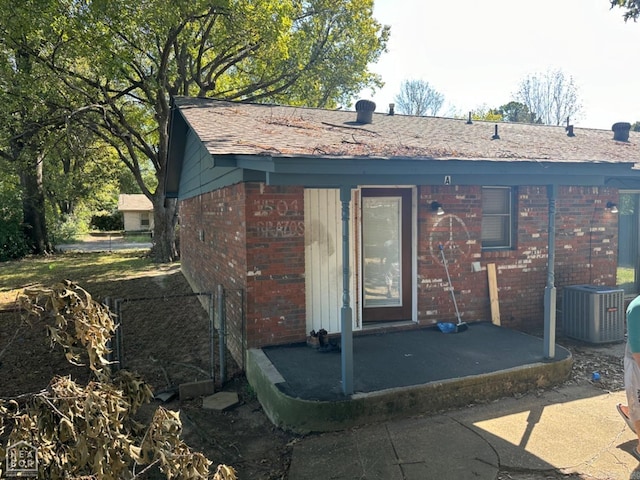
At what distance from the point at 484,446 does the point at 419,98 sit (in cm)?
4214

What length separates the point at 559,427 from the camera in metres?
4.33

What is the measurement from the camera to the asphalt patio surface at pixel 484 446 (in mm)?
3635

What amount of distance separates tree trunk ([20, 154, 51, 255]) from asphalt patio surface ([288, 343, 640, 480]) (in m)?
22.6

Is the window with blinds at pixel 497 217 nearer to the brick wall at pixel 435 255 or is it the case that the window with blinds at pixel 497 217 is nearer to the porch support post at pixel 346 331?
the brick wall at pixel 435 255

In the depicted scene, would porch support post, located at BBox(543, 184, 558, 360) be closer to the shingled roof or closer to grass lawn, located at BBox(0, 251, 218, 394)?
the shingled roof

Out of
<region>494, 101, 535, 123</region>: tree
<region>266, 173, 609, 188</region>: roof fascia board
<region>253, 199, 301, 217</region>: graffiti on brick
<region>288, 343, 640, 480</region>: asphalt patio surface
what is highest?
<region>494, 101, 535, 123</region>: tree

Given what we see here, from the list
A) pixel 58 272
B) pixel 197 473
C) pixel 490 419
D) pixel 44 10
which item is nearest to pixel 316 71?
pixel 44 10

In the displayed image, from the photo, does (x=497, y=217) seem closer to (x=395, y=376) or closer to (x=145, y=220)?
(x=395, y=376)

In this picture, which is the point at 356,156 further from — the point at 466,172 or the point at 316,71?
the point at 316,71

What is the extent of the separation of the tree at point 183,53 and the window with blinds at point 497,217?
9.28 meters

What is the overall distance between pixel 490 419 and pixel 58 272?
16102 millimetres

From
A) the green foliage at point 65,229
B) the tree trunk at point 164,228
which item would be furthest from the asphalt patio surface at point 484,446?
the green foliage at point 65,229

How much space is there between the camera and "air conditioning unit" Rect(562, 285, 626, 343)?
687 centimetres

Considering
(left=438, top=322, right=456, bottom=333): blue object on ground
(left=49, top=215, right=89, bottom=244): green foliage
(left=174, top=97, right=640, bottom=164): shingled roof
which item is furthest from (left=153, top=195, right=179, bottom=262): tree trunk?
(left=438, top=322, right=456, bottom=333): blue object on ground
